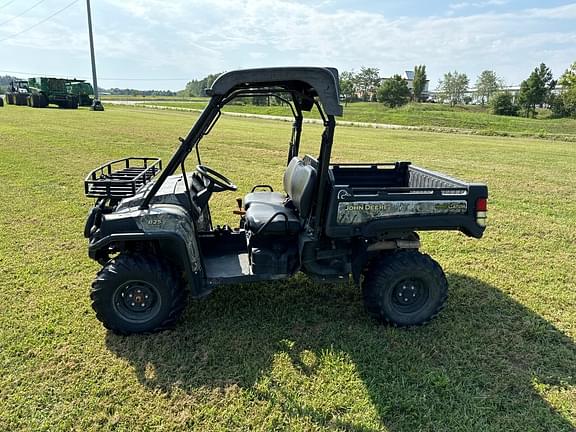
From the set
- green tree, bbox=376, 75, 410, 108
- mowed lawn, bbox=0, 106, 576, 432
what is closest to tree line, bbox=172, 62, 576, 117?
green tree, bbox=376, 75, 410, 108

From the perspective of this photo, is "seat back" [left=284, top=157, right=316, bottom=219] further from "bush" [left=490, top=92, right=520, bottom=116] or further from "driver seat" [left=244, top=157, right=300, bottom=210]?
"bush" [left=490, top=92, right=520, bottom=116]

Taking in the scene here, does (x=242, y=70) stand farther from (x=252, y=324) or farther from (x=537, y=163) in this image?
(x=537, y=163)

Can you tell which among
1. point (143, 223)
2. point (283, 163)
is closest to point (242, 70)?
point (143, 223)

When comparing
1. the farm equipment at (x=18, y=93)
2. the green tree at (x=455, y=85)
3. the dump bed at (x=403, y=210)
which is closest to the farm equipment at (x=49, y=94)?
the farm equipment at (x=18, y=93)

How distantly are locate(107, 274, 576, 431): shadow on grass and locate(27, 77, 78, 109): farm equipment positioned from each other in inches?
1447

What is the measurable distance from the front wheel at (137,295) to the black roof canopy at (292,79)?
4.34 feet

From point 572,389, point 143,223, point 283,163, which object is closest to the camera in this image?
point 572,389

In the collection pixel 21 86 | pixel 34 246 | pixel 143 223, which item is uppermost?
pixel 21 86

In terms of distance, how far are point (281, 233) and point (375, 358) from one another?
1161mm

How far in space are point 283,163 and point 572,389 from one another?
8955 millimetres

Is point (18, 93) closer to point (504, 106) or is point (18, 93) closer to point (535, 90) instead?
point (504, 106)

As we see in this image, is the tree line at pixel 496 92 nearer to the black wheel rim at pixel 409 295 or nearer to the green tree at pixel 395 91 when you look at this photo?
the green tree at pixel 395 91

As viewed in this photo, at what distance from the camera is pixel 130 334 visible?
3.27 metres

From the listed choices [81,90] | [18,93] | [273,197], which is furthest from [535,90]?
[273,197]
